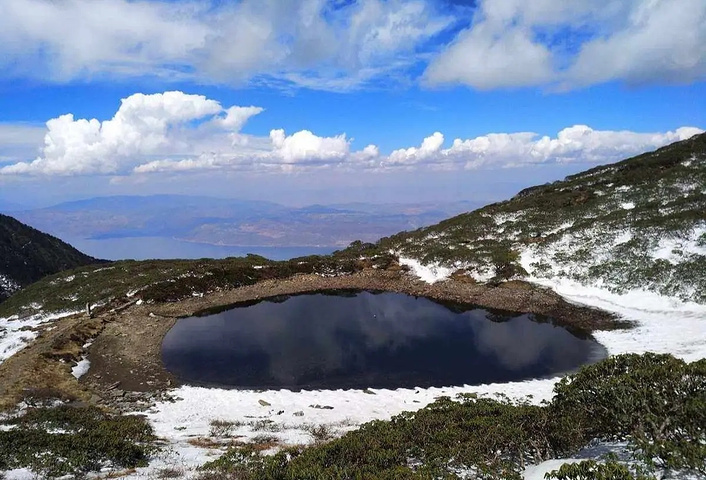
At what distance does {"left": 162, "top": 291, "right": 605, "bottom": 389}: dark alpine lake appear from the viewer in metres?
25.5

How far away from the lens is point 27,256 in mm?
95062

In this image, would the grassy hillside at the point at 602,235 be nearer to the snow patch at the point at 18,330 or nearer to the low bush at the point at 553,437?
the low bush at the point at 553,437

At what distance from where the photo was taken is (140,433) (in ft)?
50.9

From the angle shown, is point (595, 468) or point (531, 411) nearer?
point (595, 468)

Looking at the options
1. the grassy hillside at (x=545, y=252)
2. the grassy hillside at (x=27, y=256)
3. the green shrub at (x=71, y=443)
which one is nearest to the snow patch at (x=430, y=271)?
the grassy hillside at (x=545, y=252)

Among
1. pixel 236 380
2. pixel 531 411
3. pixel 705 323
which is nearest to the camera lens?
pixel 531 411

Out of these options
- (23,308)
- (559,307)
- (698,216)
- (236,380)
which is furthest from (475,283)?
(23,308)

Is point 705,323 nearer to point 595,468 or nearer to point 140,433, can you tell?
point 595,468

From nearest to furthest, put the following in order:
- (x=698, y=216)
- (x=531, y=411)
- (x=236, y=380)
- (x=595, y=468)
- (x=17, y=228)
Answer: (x=595, y=468) < (x=531, y=411) < (x=236, y=380) < (x=698, y=216) < (x=17, y=228)

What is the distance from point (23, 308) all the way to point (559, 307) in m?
52.6

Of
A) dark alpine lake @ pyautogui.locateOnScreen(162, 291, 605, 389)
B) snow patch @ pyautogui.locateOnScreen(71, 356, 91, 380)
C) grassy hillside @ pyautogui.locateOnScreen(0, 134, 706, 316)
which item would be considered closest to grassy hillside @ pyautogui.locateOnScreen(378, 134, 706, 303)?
grassy hillside @ pyautogui.locateOnScreen(0, 134, 706, 316)

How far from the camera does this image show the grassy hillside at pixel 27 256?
282 ft

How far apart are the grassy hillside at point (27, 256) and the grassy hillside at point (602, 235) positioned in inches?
3097

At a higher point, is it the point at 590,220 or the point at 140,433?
the point at 590,220
